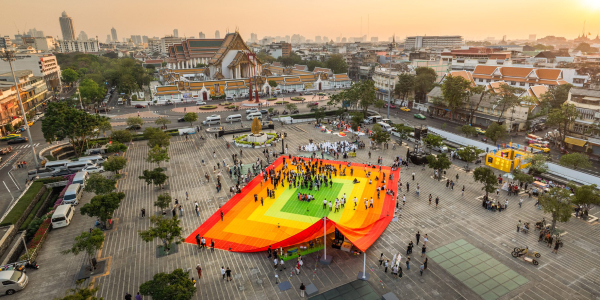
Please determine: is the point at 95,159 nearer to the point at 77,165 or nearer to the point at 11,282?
the point at 77,165

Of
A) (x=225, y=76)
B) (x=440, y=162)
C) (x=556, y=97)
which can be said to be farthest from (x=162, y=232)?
(x=225, y=76)

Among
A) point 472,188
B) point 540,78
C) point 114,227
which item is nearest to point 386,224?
point 472,188

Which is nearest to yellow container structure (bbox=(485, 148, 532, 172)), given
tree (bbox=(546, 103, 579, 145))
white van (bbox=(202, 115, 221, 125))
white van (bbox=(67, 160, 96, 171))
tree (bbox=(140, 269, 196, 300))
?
tree (bbox=(546, 103, 579, 145))

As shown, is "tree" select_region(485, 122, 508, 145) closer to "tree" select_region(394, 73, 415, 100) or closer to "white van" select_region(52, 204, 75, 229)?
"tree" select_region(394, 73, 415, 100)

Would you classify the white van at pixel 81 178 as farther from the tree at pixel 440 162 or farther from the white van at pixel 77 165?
the tree at pixel 440 162

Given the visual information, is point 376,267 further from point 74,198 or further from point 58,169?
point 58,169

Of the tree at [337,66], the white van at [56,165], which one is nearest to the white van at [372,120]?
the white van at [56,165]
